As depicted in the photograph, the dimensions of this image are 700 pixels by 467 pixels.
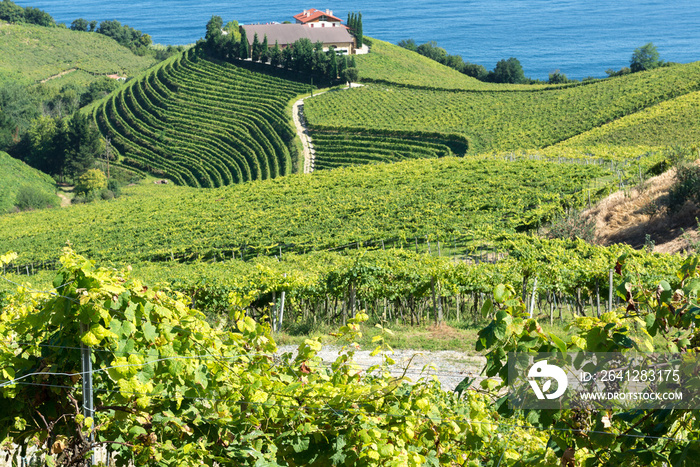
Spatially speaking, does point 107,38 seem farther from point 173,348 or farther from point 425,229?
point 173,348

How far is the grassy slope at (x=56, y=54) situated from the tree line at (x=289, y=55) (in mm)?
46026

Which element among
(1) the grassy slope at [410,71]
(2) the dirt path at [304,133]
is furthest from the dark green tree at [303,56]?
(1) the grassy slope at [410,71]

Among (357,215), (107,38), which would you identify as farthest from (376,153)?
(107,38)

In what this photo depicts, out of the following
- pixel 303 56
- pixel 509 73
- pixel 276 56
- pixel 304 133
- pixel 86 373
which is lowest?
pixel 304 133

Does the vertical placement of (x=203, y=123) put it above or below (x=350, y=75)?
below

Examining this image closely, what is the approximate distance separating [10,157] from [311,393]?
10335 centimetres

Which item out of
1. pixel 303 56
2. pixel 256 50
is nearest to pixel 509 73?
pixel 303 56

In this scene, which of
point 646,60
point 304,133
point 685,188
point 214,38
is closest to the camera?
point 685,188

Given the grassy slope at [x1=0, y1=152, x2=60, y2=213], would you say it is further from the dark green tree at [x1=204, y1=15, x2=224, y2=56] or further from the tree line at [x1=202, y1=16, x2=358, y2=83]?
the tree line at [x1=202, y1=16, x2=358, y2=83]

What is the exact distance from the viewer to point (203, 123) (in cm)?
9356

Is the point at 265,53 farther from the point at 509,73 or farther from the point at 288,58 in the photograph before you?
the point at 509,73

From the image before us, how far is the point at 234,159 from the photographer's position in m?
83.3

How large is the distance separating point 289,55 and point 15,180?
153 ft

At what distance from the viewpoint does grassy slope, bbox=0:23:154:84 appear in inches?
5492
